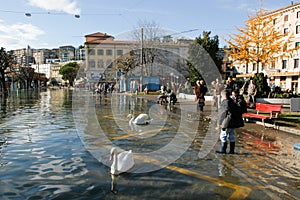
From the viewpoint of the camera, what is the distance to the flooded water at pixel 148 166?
4602 mm

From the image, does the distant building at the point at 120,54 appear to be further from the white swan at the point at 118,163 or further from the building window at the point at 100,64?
the white swan at the point at 118,163

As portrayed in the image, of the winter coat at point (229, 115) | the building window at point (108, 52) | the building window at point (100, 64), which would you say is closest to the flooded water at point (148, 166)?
the winter coat at point (229, 115)

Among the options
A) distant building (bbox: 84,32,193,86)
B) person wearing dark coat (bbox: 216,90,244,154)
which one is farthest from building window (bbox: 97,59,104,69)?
person wearing dark coat (bbox: 216,90,244,154)

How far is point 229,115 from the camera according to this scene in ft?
22.8

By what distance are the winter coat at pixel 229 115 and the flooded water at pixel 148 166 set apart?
78 cm

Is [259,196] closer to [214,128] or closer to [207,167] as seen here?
[207,167]

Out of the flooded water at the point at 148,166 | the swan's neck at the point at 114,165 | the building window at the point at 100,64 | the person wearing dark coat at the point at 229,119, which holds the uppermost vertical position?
the building window at the point at 100,64

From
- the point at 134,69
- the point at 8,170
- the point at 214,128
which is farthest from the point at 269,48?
the point at 134,69

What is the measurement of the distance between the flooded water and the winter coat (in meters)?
0.78

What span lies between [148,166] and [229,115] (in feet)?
8.09

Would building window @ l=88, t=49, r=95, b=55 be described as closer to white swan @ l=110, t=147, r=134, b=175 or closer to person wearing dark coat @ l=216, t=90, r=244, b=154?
person wearing dark coat @ l=216, t=90, r=244, b=154

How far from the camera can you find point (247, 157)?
22.4ft

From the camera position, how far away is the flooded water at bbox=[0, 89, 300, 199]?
4.60m

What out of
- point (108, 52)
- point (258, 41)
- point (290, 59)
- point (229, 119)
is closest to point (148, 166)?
point (229, 119)
